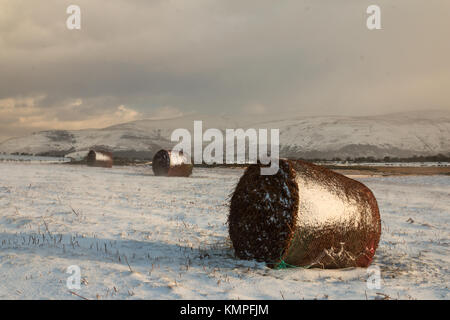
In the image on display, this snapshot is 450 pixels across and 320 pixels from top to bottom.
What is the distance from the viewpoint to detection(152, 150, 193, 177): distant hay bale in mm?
29500

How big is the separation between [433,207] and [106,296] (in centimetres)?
1635

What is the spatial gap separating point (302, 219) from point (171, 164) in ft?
75.2

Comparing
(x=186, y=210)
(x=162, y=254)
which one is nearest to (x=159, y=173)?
(x=186, y=210)

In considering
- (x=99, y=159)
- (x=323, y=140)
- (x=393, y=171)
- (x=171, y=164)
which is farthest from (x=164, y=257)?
(x=323, y=140)

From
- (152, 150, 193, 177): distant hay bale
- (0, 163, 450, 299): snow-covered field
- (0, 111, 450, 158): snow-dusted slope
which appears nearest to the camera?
(0, 163, 450, 299): snow-covered field

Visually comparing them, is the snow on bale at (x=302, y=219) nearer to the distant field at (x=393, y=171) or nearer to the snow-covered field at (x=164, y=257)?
the snow-covered field at (x=164, y=257)

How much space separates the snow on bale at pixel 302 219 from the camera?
23.7ft

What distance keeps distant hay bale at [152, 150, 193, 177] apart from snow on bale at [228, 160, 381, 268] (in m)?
21.8

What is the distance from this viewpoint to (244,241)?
7855 millimetres

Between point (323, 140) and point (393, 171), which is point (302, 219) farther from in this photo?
point (323, 140)

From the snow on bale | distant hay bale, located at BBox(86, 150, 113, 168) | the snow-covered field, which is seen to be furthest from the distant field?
the snow on bale

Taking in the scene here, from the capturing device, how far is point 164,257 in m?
7.96

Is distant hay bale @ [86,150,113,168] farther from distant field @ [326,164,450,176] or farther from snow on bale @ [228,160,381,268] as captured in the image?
snow on bale @ [228,160,381,268]
